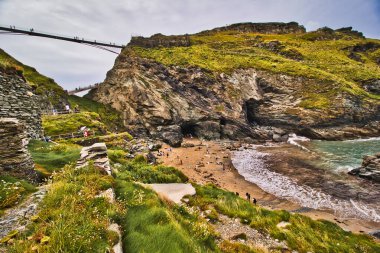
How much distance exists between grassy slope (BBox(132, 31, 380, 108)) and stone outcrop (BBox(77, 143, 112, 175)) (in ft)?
240

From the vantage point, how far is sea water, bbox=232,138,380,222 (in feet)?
76.5

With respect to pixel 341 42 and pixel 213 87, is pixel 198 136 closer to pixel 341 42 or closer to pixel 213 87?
pixel 213 87

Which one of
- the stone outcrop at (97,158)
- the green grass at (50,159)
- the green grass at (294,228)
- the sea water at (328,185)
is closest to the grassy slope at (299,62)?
the sea water at (328,185)

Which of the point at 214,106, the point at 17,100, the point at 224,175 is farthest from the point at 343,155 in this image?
the point at 17,100

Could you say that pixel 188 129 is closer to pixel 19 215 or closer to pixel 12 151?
pixel 12 151

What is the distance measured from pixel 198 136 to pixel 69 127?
139 ft

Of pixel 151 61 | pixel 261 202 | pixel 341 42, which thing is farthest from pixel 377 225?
pixel 341 42

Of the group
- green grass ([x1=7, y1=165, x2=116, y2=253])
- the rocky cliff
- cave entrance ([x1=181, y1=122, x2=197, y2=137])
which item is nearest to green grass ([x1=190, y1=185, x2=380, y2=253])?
green grass ([x1=7, y1=165, x2=116, y2=253])

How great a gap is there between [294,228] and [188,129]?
63421 mm

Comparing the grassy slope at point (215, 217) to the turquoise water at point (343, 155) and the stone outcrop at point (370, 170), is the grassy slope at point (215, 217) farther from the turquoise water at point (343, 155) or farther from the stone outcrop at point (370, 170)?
the turquoise water at point (343, 155)

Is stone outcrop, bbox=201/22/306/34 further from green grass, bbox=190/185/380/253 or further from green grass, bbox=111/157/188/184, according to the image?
green grass, bbox=190/185/380/253

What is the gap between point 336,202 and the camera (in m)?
24.6

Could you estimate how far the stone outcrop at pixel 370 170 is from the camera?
3074 cm

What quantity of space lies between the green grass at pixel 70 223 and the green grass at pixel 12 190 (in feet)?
3.00
